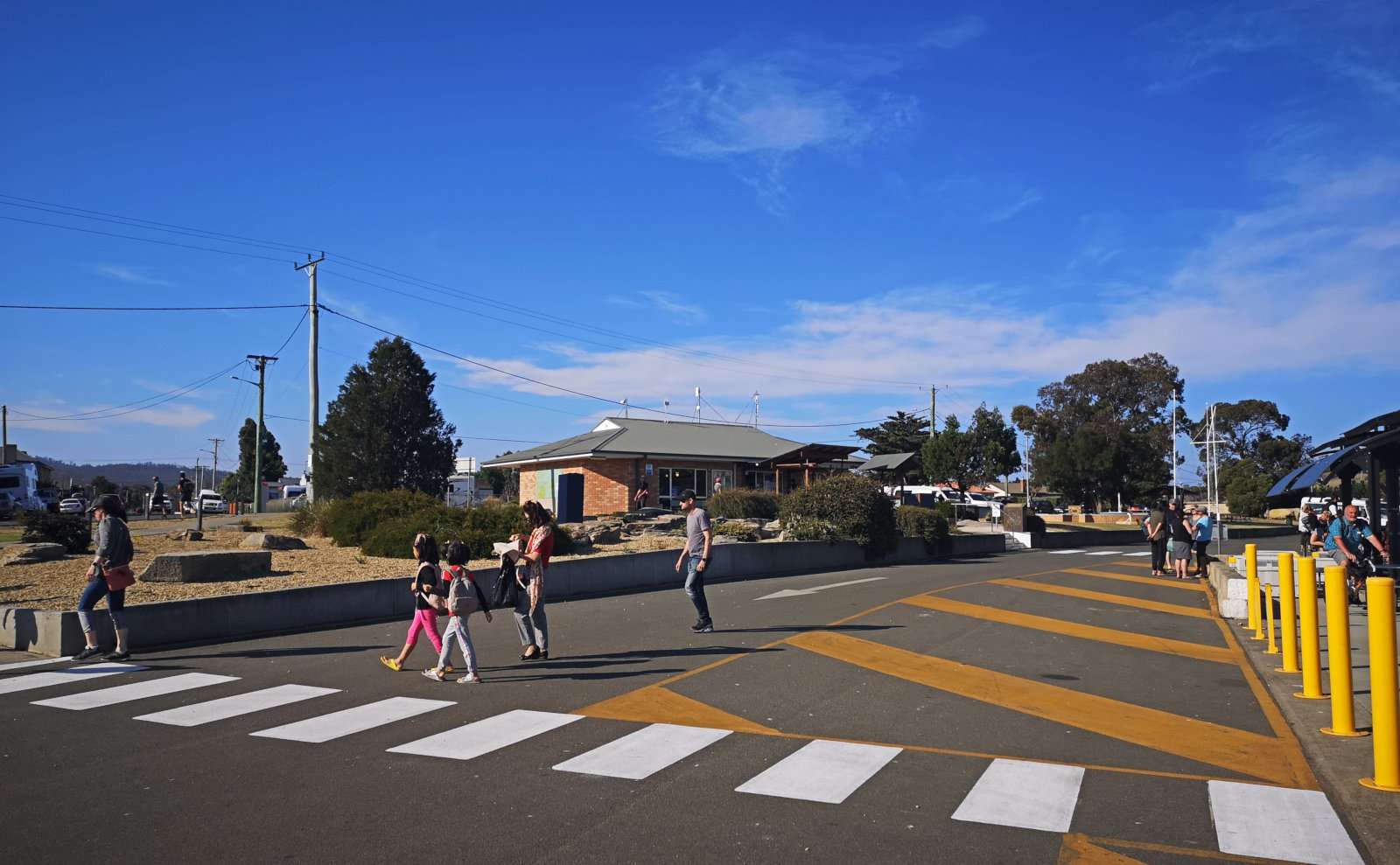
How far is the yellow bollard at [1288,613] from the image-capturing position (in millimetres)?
11555

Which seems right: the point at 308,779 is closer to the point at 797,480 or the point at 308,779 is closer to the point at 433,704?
the point at 433,704

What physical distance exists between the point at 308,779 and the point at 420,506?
62.6 ft

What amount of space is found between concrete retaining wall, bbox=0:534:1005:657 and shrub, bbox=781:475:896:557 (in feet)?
9.44

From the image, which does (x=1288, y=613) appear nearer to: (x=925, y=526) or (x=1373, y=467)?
(x=1373, y=467)

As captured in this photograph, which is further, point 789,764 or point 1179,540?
point 1179,540

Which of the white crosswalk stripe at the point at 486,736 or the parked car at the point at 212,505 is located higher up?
the parked car at the point at 212,505

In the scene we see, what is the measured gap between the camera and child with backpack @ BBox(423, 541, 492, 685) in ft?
34.4

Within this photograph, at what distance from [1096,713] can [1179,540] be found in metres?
16.9

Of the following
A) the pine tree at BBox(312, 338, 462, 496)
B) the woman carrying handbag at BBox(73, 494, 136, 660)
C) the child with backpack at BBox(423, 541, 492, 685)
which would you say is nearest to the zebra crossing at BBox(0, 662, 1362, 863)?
the child with backpack at BBox(423, 541, 492, 685)

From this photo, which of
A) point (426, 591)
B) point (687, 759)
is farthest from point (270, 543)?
point (687, 759)

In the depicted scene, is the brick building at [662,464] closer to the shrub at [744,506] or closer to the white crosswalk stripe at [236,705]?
the shrub at [744,506]

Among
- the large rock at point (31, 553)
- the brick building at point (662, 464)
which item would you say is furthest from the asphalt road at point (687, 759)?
the brick building at point (662, 464)

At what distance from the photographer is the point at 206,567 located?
17156mm

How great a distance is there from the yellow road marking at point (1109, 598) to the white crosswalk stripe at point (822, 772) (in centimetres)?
1163
